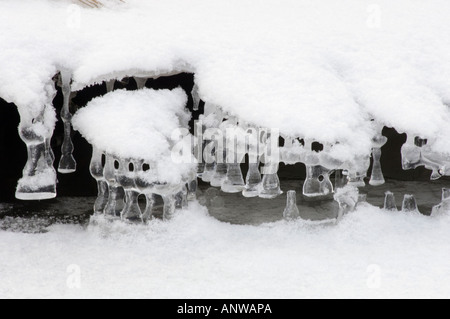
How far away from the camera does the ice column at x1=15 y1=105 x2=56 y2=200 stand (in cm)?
220

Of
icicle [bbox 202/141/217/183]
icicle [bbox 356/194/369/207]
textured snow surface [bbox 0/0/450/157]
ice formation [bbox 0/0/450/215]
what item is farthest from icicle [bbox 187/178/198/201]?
icicle [bbox 356/194/369/207]

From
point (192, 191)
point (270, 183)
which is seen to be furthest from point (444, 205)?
point (192, 191)

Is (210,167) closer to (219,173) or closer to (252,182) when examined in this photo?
(219,173)

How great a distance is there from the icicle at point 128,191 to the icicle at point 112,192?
4cm

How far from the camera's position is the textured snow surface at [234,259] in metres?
2.14

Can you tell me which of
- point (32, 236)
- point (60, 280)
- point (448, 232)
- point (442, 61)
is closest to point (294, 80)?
point (442, 61)

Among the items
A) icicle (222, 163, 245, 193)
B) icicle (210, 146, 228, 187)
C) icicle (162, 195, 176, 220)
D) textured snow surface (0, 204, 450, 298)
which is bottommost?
textured snow surface (0, 204, 450, 298)

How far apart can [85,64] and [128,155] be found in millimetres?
443

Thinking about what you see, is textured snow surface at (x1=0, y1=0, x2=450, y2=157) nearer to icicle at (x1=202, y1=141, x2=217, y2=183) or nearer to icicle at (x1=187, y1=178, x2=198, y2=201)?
icicle at (x1=202, y1=141, x2=217, y2=183)

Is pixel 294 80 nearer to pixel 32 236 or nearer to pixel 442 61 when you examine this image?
pixel 442 61

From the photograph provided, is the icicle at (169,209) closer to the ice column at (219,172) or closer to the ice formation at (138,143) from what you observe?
the ice formation at (138,143)

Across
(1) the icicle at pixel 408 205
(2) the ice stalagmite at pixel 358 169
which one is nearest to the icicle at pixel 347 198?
(2) the ice stalagmite at pixel 358 169

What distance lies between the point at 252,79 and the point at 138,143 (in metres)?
0.58

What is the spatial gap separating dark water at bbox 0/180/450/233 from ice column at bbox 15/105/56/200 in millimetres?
920
